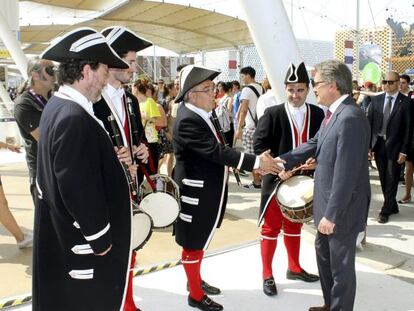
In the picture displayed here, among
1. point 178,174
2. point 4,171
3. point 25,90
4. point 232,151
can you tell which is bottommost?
point 4,171

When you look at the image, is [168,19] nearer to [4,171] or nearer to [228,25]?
[228,25]

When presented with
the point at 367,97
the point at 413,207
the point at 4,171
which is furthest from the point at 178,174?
the point at 4,171

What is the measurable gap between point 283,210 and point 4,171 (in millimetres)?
7824

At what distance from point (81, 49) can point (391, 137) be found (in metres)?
4.91

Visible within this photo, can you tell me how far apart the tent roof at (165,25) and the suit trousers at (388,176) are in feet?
59.1

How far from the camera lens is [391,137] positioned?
5.90 m

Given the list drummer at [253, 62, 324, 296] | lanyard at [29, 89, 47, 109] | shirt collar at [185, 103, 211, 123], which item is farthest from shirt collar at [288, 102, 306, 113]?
lanyard at [29, 89, 47, 109]

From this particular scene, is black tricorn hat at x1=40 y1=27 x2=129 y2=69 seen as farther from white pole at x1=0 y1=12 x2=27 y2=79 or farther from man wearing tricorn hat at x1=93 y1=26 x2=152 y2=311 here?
white pole at x1=0 y1=12 x2=27 y2=79

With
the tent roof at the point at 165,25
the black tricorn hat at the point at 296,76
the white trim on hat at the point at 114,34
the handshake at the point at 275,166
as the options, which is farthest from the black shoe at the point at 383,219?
the tent roof at the point at 165,25

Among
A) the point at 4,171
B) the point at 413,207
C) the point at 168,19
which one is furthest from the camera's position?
the point at 168,19

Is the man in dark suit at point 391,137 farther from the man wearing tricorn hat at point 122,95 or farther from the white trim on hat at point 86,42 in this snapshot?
the white trim on hat at point 86,42

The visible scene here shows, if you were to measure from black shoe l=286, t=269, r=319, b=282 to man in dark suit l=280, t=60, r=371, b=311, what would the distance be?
3.30 ft

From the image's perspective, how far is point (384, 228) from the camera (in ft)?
18.0

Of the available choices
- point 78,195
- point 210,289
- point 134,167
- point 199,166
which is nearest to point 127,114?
point 134,167
